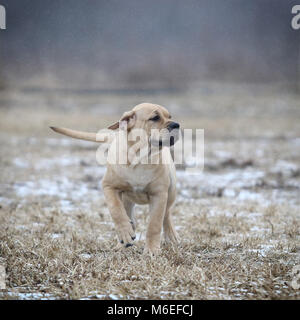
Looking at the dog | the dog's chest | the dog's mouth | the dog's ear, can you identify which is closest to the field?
the dog

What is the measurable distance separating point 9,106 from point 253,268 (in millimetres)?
19905

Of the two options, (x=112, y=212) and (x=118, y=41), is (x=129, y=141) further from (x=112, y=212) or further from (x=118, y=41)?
(x=118, y=41)

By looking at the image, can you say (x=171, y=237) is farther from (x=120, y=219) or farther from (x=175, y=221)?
(x=175, y=221)

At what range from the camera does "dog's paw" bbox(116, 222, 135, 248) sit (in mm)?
3859

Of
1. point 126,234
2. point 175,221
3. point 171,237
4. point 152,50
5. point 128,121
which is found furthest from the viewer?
point 152,50

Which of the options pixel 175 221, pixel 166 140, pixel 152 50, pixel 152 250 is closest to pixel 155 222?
pixel 152 250

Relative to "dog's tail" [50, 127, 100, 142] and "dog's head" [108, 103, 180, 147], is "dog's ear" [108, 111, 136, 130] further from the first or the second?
"dog's tail" [50, 127, 100, 142]

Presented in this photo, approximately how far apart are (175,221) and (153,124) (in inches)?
69.9

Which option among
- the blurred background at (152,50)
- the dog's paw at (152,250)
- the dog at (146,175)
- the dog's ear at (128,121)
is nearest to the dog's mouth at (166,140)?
the dog at (146,175)

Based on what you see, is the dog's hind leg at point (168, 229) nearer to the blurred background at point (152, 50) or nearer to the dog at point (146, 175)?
the dog at point (146, 175)

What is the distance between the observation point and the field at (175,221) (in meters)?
3.17

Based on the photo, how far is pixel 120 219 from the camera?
3.93 meters

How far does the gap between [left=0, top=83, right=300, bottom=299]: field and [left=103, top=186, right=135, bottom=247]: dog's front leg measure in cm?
15

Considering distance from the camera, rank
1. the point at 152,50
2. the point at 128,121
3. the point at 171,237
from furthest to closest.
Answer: the point at 152,50
the point at 171,237
the point at 128,121
